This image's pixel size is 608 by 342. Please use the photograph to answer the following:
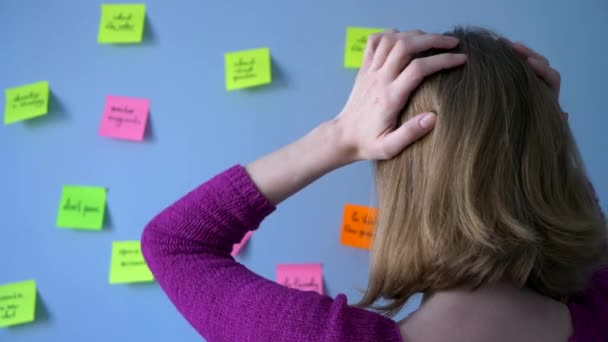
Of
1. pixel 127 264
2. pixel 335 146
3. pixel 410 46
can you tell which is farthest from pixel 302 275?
pixel 410 46

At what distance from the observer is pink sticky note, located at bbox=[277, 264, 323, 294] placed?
3.14 feet

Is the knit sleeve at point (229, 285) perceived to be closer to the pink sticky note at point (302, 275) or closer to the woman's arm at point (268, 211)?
the woman's arm at point (268, 211)

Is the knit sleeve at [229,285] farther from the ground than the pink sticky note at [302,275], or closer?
farther from the ground

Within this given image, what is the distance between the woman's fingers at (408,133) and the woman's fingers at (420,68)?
34 millimetres

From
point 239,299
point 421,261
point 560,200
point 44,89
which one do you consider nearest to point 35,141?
point 44,89

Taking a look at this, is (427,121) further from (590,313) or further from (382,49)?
(590,313)

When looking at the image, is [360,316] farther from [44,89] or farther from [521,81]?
[44,89]

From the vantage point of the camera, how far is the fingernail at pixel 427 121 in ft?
1.63

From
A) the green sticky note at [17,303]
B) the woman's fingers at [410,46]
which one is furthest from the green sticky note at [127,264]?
the woman's fingers at [410,46]

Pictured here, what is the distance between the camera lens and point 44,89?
99 cm

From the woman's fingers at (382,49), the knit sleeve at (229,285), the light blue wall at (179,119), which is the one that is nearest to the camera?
the knit sleeve at (229,285)

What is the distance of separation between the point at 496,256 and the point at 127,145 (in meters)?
0.74

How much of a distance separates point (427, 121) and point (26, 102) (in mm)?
837

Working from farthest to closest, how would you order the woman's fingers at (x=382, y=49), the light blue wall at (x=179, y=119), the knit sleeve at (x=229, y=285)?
the light blue wall at (x=179, y=119)
the woman's fingers at (x=382, y=49)
the knit sleeve at (x=229, y=285)
